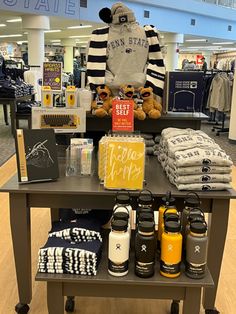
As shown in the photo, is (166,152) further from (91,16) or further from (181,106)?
(91,16)

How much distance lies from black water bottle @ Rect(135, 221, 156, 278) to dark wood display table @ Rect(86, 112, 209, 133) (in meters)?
1.26

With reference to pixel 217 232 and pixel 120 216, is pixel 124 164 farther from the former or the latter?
pixel 217 232

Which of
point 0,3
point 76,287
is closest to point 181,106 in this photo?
point 76,287

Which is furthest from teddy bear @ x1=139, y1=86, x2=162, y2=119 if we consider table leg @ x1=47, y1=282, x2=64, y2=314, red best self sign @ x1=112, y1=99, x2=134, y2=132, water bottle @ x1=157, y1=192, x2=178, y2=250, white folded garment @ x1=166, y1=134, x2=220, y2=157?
table leg @ x1=47, y1=282, x2=64, y2=314

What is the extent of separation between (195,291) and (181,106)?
4.91ft

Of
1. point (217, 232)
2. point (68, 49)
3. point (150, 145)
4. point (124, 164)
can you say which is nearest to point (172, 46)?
point (68, 49)

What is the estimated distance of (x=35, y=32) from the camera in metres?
11.5

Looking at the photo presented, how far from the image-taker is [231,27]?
57.1 ft

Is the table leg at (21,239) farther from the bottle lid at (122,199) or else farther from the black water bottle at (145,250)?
the black water bottle at (145,250)

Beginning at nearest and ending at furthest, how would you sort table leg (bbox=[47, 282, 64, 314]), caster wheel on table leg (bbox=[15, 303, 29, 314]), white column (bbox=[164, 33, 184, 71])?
table leg (bbox=[47, 282, 64, 314]), caster wheel on table leg (bbox=[15, 303, 29, 314]), white column (bbox=[164, 33, 184, 71])

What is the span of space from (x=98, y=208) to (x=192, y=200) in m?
0.46

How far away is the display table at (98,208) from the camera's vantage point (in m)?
1.60

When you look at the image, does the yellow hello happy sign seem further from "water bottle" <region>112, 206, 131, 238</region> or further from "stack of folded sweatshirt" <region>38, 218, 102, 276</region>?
"stack of folded sweatshirt" <region>38, 218, 102, 276</region>

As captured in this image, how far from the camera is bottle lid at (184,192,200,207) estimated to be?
Result: 173 centimetres
